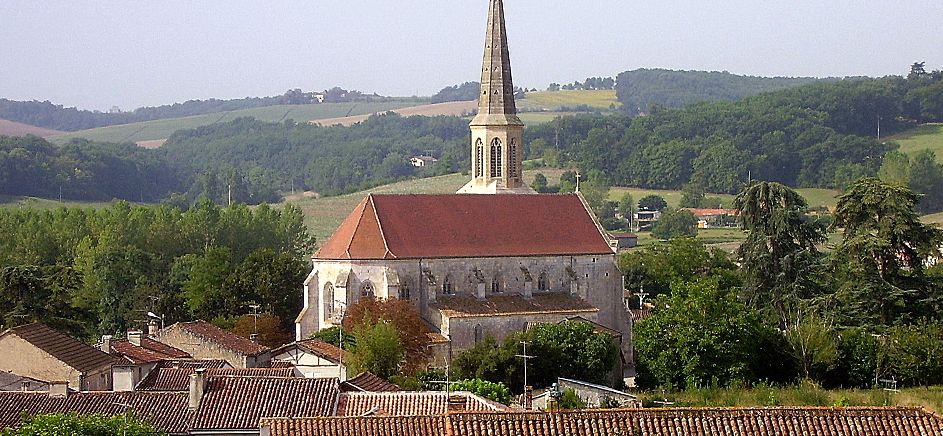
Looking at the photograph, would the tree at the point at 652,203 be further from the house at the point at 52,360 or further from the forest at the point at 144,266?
the house at the point at 52,360

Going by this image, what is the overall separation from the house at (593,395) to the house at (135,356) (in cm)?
1246

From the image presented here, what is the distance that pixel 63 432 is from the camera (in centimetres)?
3031

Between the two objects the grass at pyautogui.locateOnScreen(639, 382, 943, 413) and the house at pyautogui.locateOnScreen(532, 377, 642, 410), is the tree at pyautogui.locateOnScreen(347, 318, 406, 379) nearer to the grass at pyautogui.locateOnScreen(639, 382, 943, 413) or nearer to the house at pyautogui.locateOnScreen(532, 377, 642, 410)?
the house at pyautogui.locateOnScreen(532, 377, 642, 410)

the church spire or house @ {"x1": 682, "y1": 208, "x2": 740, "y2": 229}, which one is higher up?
the church spire

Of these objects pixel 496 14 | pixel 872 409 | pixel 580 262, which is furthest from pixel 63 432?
pixel 496 14

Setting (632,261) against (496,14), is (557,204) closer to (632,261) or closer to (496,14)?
(496,14)

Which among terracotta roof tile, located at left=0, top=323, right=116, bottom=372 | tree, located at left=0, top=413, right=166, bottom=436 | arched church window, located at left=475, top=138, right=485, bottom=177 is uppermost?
arched church window, located at left=475, top=138, right=485, bottom=177

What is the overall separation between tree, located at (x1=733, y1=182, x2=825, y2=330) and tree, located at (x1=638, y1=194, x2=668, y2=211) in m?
84.5

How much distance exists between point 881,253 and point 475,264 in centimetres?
1896

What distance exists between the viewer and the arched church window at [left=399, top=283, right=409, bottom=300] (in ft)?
245

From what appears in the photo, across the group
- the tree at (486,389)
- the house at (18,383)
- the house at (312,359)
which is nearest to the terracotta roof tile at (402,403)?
the tree at (486,389)

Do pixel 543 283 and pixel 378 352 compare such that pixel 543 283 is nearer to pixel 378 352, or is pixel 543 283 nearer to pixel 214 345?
pixel 378 352

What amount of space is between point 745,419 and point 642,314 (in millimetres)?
61860

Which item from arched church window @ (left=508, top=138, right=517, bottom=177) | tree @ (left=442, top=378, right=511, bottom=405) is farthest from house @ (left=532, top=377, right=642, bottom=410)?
arched church window @ (left=508, top=138, right=517, bottom=177)
